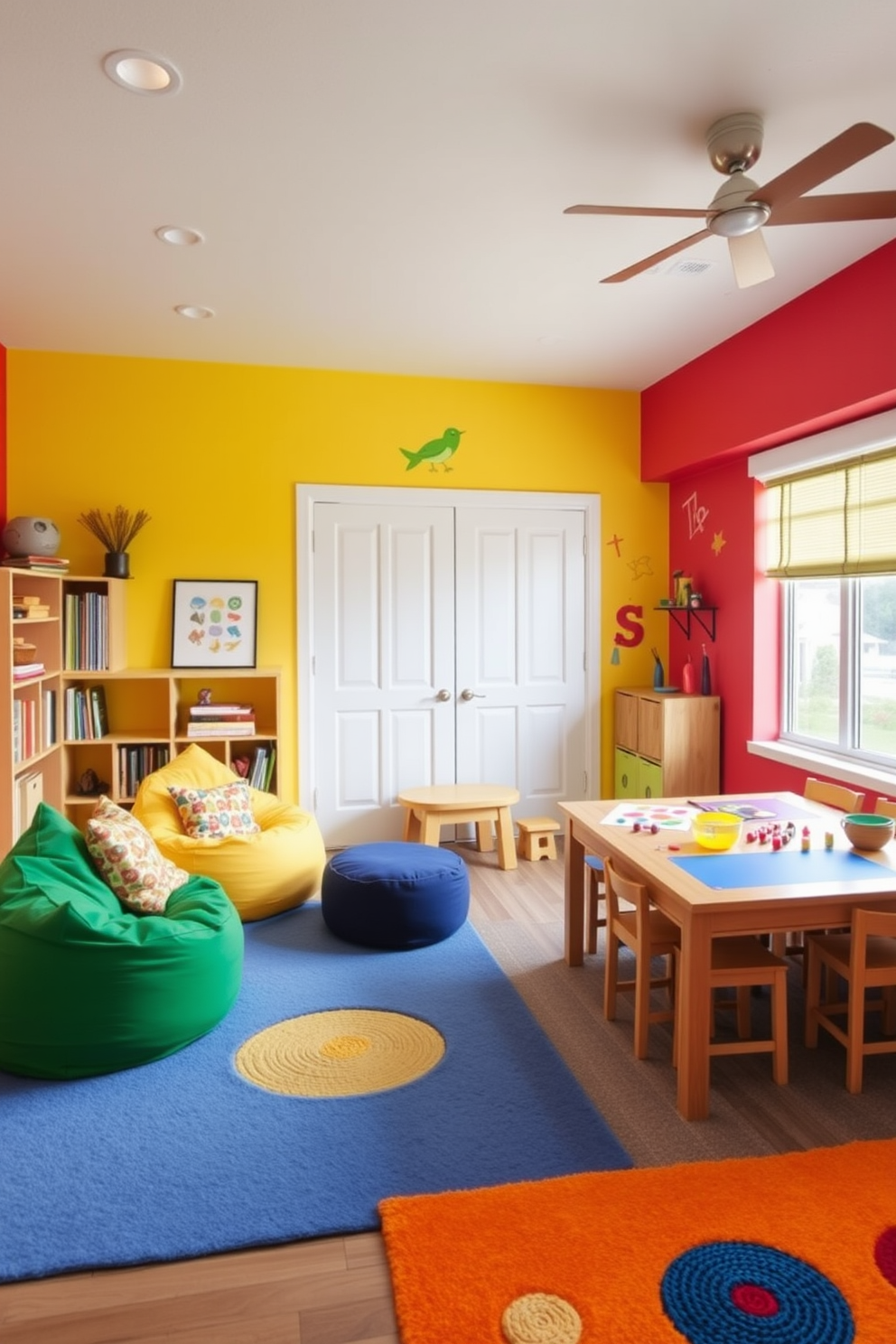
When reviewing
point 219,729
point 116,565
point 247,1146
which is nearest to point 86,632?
point 116,565

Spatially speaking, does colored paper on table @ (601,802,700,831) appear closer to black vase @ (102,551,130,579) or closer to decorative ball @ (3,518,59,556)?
black vase @ (102,551,130,579)

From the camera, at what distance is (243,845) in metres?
4.01

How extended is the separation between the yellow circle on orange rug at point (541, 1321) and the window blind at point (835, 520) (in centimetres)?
311

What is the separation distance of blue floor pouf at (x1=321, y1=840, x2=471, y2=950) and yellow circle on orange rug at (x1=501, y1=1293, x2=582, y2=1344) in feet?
6.40

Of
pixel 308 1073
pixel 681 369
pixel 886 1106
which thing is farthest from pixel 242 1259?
pixel 681 369

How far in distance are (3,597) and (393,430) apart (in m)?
2.42

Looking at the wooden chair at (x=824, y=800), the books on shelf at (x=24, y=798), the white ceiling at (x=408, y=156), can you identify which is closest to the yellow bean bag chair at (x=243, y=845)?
the books on shelf at (x=24, y=798)

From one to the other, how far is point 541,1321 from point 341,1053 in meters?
1.22

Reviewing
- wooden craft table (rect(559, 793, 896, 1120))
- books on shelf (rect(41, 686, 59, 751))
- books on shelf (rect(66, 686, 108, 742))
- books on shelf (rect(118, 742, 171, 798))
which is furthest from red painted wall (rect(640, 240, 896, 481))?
books on shelf (rect(41, 686, 59, 751))

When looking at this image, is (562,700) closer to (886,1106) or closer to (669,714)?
(669,714)

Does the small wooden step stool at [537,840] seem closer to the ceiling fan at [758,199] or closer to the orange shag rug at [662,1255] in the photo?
the orange shag rug at [662,1255]

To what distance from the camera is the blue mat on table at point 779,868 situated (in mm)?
2604

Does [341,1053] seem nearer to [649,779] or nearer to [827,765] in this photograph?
[827,765]

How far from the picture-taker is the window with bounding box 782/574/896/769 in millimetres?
4051
